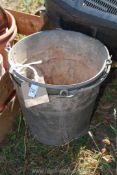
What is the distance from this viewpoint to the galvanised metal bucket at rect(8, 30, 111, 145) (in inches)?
94.9

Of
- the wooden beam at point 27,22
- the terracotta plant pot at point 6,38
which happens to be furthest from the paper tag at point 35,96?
the wooden beam at point 27,22

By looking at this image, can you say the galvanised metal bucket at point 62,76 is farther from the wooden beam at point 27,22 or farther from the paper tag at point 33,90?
the wooden beam at point 27,22

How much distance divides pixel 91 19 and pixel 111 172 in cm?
116

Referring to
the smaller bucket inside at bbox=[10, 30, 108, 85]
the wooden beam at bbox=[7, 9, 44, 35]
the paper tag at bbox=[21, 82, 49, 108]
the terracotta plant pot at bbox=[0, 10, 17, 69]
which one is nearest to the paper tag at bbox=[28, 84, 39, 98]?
the paper tag at bbox=[21, 82, 49, 108]

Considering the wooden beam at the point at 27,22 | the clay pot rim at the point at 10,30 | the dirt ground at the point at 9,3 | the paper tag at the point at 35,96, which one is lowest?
the dirt ground at the point at 9,3

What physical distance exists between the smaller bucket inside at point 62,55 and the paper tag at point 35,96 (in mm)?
307

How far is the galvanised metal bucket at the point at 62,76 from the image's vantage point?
241cm

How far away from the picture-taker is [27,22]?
335cm

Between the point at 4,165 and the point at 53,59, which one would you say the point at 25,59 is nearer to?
the point at 53,59

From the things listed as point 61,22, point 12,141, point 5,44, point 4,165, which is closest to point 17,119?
point 12,141

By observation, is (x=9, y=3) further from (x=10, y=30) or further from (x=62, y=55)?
(x=62, y=55)

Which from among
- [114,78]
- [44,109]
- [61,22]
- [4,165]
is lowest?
[4,165]

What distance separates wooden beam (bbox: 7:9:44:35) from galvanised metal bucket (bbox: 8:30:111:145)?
1.74 feet

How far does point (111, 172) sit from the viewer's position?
Result: 2.71 metres
